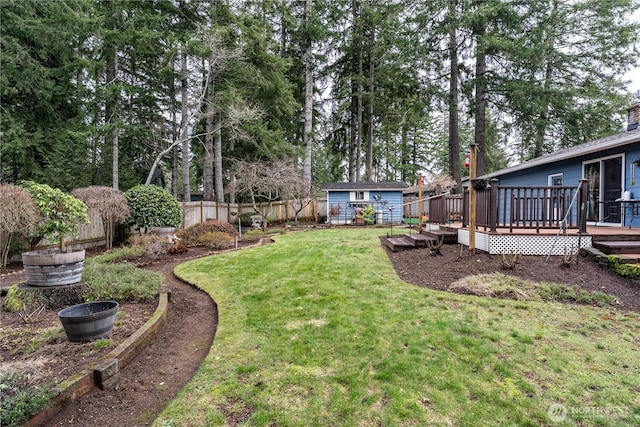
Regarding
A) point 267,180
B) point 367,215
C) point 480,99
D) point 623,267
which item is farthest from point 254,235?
point 480,99

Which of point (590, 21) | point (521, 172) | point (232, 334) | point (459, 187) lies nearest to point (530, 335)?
point (232, 334)

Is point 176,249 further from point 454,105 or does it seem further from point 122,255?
point 454,105

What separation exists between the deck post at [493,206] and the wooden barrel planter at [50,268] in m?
7.15

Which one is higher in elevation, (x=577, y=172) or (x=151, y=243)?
(x=577, y=172)

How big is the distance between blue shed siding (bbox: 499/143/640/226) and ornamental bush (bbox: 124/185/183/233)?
1245 centimetres

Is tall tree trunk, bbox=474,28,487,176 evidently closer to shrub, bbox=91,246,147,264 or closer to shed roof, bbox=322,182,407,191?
shed roof, bbox=322,182,407,191

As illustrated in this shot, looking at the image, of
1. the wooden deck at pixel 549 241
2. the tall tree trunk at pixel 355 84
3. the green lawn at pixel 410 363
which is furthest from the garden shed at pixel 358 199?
the green lawn at pixel 410 363

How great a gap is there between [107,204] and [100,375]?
24.7 ft

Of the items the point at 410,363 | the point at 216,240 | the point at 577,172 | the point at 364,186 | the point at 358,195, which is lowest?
the point at 410,363

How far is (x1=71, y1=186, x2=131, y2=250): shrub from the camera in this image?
8.40 metres

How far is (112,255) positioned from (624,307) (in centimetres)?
979

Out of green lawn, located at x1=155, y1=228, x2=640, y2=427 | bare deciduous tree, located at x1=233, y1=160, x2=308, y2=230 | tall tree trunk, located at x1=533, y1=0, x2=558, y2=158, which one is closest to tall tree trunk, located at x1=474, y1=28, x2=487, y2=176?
tall tree trunk, located at x1=533, y1=0, x2=558, y2=158

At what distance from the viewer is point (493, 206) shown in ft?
20.4

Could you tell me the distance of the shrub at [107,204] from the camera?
840 centimetres
